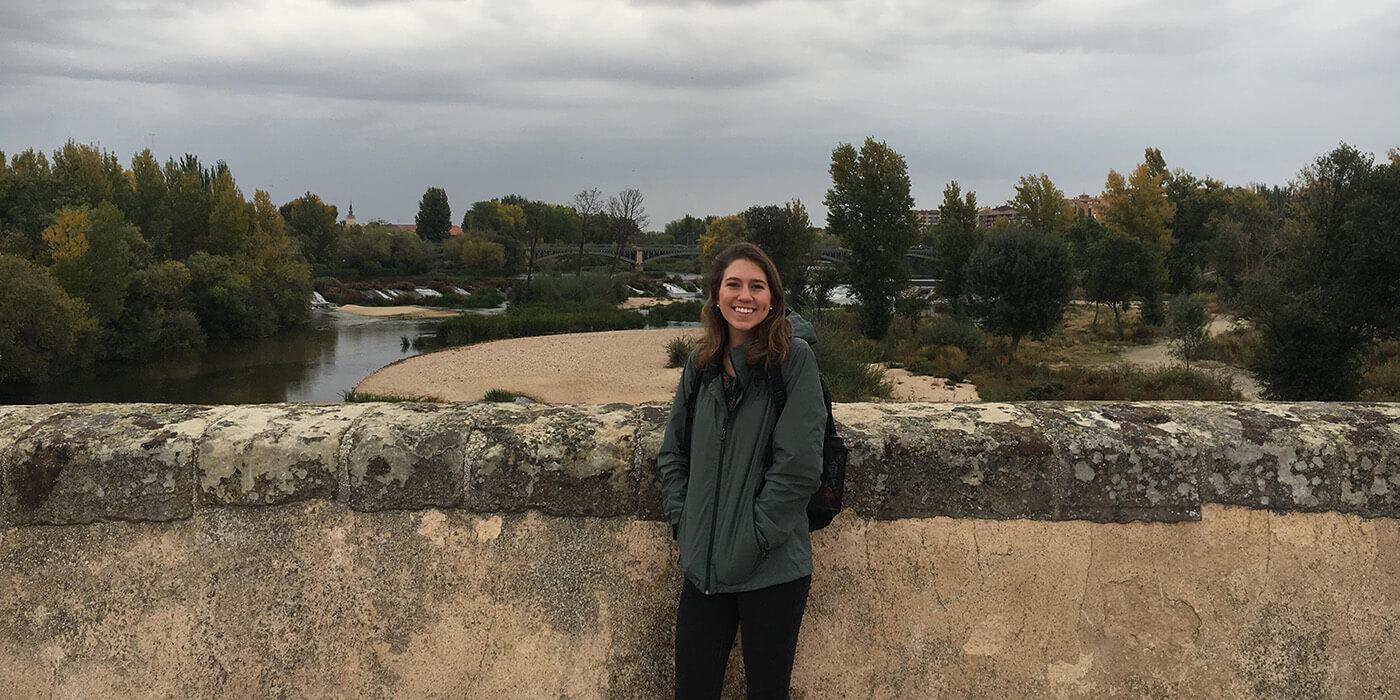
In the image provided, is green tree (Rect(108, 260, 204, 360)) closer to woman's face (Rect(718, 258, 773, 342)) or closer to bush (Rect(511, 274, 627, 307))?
bush (Rect(511, 274, 627, 307))

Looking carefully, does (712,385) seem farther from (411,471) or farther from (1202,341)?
(1202,341)

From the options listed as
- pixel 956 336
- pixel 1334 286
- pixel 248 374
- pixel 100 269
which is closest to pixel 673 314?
pixel 956 336

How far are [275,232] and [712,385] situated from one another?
153 feet

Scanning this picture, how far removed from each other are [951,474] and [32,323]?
2684 centimetres

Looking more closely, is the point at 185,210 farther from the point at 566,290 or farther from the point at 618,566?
the point at 618,566

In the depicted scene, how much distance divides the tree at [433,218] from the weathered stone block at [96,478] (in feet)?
304

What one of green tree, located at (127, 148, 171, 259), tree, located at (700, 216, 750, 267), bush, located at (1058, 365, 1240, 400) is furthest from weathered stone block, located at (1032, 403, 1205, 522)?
tree, located at (700, 216, 750, 267)

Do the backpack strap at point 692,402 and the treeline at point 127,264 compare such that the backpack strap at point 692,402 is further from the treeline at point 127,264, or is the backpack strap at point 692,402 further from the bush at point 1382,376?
the treeline at point 127,264

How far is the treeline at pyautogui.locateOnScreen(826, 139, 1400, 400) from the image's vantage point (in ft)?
51.2

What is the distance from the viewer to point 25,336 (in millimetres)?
21875

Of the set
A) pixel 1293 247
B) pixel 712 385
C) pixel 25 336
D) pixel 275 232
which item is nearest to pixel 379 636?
pixel 712 385

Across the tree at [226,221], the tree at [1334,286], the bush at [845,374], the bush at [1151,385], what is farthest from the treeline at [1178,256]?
the tree at [226,221]

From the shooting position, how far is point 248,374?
25922mm

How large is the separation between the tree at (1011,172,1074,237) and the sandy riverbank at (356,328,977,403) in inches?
1190
